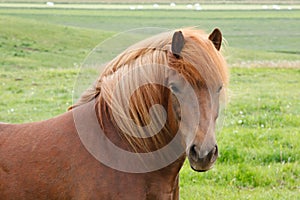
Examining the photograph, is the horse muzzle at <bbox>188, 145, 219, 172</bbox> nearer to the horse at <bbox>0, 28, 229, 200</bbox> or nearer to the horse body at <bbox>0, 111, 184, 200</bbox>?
the horse at <bbox>0, 28, 229, 200</bbox>

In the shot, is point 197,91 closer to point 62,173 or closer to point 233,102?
point 62,173

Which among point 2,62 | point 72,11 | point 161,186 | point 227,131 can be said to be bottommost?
point 72,11

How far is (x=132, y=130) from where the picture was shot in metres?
3.47

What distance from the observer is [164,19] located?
1821 inches

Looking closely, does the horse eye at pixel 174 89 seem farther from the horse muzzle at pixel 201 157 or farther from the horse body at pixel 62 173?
the horse body at pixel 62 173

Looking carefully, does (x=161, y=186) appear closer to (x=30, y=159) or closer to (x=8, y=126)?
(x=30, y=159)

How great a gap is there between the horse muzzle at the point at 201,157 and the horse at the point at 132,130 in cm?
1

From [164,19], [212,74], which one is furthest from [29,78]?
[164,19]

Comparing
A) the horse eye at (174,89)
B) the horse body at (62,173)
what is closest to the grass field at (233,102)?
the horse eye at (174,89)

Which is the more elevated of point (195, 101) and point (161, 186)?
point (195, 101)

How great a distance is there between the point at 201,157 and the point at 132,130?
563mm

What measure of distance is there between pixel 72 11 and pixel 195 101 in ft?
166

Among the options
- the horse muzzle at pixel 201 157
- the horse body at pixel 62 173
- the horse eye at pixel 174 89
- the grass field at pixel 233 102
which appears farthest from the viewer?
the grass field at pixel 233 102

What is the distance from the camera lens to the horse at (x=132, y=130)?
327 cm
